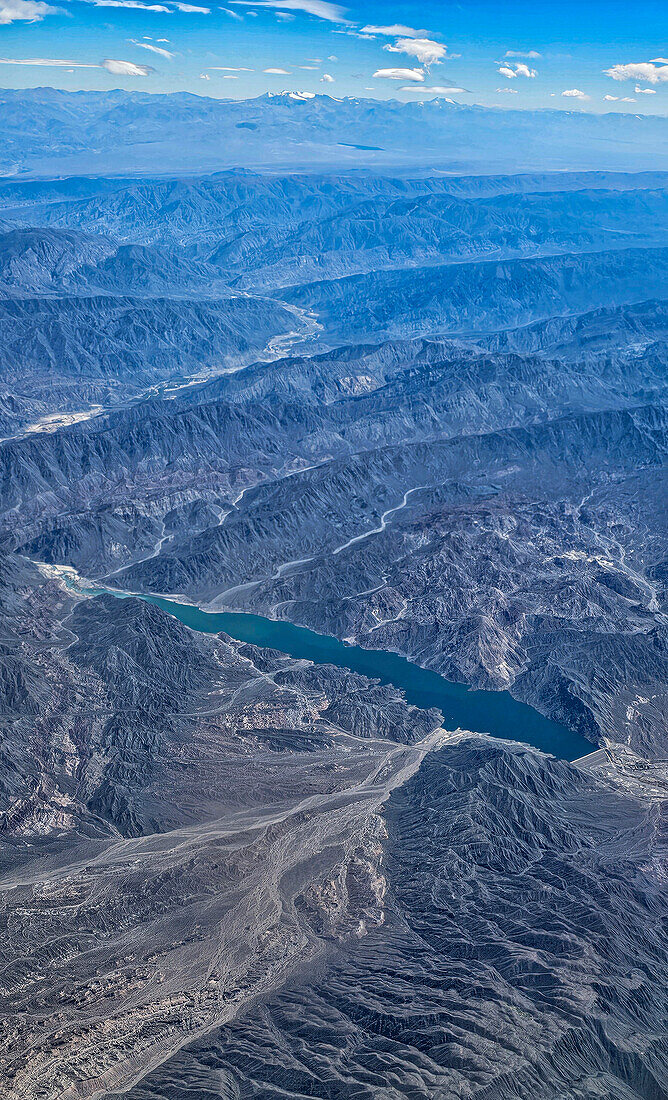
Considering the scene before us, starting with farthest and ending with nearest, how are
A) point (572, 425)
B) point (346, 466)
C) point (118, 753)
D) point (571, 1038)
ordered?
point (572, 425) → point (346, 466) → point (118, 753) → point (571, 1038)

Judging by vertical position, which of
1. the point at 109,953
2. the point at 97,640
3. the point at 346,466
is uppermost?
the point at 346,466

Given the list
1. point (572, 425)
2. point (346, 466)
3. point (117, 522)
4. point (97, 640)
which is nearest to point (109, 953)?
point (97, 640)

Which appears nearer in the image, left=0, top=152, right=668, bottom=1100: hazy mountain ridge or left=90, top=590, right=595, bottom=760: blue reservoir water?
left=0, top=152, right=668, bottom=1100: hazy mountain ridge

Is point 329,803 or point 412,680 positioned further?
point 412,680

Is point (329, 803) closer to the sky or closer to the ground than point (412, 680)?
closer to the ground

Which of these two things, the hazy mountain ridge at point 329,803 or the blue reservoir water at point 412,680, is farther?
the blue reservoir water at point 412,680

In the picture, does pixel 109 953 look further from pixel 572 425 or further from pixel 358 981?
pixel 572 425

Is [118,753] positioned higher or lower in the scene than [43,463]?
lower

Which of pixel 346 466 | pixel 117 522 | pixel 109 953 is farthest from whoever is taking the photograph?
pixel 346 466

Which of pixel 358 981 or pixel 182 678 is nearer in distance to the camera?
pixel 358 981
